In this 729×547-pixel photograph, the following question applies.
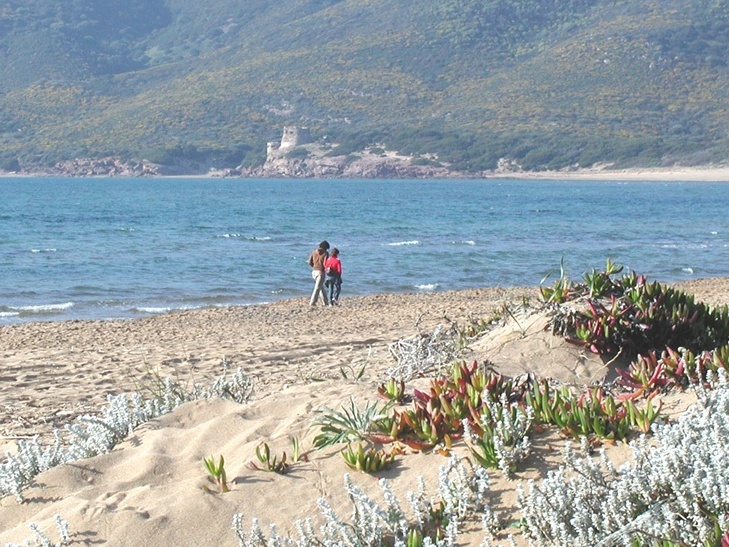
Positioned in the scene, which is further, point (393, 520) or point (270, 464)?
point (270, 464)

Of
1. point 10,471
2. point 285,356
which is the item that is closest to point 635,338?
point 10,471

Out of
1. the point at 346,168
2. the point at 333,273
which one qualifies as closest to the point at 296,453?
the point at 333,273

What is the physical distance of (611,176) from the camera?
11756 cm

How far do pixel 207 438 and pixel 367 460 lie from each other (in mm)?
1182

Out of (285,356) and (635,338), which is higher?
(635,338)

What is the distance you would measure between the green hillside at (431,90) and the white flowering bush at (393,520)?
116847 mm

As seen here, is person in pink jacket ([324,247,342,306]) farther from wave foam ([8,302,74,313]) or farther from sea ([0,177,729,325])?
wave foam ([8,302,74,313])

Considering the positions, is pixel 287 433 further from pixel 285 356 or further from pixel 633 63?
pixel 633 63

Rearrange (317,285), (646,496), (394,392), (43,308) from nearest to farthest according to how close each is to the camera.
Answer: (646,496) < (394,392) < (317,285) < (43,308)

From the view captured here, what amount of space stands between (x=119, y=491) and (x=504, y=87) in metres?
141

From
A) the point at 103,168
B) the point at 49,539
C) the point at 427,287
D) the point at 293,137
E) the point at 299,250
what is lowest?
the point at 103,168

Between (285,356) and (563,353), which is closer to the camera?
(563,353)

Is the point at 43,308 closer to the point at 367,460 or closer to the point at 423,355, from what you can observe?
the point at 423,355

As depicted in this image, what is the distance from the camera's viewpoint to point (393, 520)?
12.6ft
